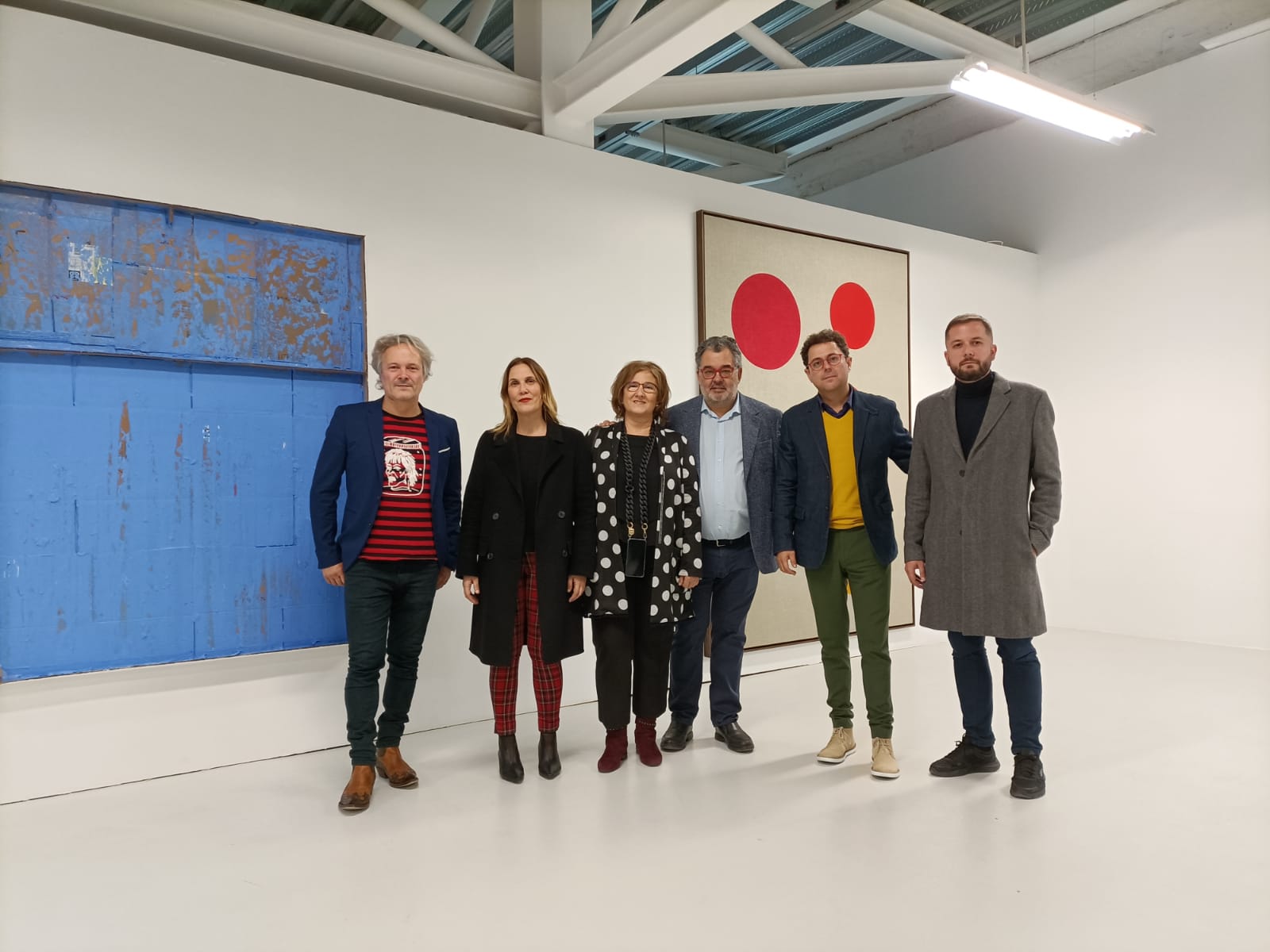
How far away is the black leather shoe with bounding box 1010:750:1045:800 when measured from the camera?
2.82 meters

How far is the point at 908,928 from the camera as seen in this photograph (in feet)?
6.62

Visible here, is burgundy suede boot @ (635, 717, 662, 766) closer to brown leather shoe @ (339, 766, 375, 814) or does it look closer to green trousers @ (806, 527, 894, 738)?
green trousers @ (806, 527, 894, 738)

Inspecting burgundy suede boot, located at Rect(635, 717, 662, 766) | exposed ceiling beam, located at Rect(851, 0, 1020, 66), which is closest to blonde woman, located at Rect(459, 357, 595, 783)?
burgundy suede boot, located at Rect(635, 717, 662, 766)

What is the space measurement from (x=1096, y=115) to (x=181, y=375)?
4.61 m

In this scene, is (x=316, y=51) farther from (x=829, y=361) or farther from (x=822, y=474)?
(x=822, y=474)

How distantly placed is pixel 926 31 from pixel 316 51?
3487mm

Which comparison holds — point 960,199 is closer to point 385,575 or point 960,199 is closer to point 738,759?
point 738,759

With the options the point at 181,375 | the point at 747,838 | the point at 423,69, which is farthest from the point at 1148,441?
the point at 181,375

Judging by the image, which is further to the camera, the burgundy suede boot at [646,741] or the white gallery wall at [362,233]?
the burgundy suede boot at [646,741]

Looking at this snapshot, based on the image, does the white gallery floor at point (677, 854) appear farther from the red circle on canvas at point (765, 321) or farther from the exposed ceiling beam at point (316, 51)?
the exposed ceiling beam at point (316, 51)

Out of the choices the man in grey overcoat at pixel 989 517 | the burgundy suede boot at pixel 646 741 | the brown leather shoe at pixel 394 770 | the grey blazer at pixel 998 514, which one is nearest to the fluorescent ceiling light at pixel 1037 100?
the man in grey overcoat at pixel 989 517

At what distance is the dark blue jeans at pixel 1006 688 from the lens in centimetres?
288

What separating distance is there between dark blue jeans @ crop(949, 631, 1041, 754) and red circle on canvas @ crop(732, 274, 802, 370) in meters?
2.27

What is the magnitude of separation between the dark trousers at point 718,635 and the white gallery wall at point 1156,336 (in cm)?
376
